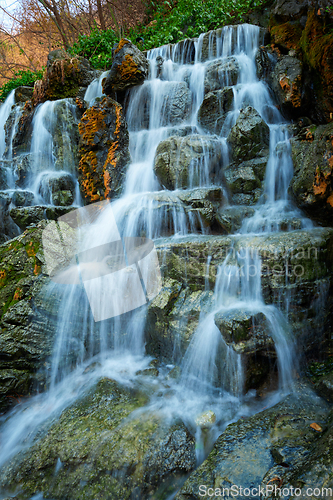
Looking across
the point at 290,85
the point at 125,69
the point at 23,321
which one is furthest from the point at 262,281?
the point at 125,69

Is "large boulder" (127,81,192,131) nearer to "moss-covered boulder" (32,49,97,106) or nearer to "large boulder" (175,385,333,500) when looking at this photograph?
"moss-covered boulder" (32,49,97,106)

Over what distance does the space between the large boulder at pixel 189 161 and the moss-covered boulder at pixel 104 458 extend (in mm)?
4364

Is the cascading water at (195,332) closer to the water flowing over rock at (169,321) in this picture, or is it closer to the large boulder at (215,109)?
the water flowing over rock at (169,321)

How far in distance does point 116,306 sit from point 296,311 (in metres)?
2.49

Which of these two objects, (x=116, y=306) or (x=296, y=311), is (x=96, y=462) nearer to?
(x=116, y=306)

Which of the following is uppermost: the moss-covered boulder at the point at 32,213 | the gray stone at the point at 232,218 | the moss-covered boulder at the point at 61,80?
the moss-covered boulder at the point at 61,80

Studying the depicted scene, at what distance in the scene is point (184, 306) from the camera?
3.85 m

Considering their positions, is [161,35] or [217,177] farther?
[161,35]

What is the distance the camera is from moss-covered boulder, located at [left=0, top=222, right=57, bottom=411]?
3.61 metres

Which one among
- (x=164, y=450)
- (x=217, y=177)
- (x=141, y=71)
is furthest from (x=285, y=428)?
(x=141, y=71)

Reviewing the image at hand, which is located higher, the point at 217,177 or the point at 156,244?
the point at 217,177

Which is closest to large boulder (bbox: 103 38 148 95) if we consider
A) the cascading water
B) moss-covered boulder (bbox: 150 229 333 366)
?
the cascading water

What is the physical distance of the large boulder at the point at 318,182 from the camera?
156 inches

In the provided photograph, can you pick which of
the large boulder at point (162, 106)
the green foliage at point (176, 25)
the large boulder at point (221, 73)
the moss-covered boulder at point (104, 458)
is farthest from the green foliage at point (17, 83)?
the moss-covered boulder at point (104, 458)
